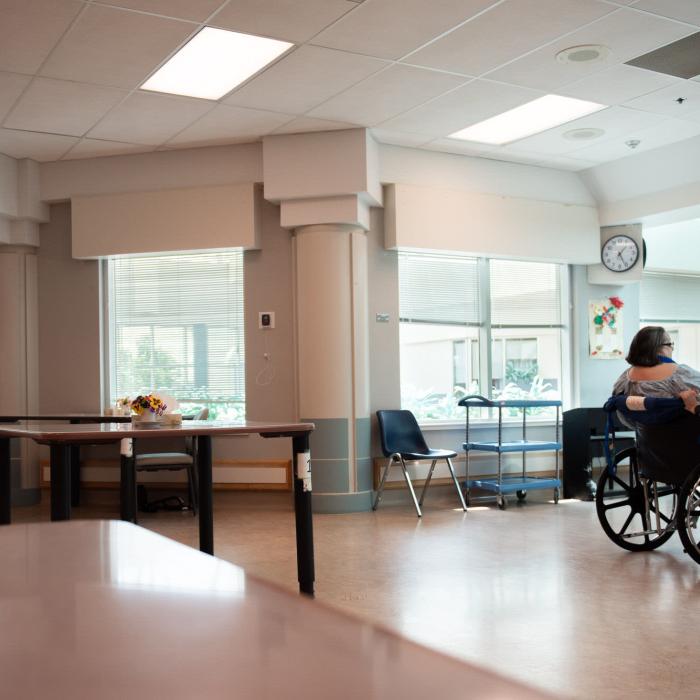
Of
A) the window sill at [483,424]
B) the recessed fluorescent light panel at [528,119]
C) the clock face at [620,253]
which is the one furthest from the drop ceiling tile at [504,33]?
the clock face at [620,253]

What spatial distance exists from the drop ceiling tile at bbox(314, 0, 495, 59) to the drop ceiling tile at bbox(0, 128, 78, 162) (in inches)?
120

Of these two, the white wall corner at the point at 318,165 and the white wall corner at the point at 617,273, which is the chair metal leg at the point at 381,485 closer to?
the white wall corner at the point at 318,165

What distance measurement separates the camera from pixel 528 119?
708 centimetres

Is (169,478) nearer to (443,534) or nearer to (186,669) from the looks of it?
(443,534)

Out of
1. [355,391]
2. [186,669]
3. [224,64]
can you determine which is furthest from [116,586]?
[355,391]

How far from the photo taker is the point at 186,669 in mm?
391

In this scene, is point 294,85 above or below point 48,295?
above

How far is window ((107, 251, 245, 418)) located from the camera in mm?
7902

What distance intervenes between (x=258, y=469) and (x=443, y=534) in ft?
7.11

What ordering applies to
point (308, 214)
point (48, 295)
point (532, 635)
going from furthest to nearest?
1. point (48, 295)
2. point (308, 214)
3. point (532, 635)

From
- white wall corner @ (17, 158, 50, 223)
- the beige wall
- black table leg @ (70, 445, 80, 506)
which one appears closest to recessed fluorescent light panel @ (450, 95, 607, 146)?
the beige wall

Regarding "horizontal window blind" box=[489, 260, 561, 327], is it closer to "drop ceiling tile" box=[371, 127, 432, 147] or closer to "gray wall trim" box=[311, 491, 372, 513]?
"drop ceiling tile" box=[371, 127, 432, 147]

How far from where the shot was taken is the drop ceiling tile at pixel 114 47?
16.5ft

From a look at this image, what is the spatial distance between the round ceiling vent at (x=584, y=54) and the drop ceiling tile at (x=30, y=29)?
3113 mm
